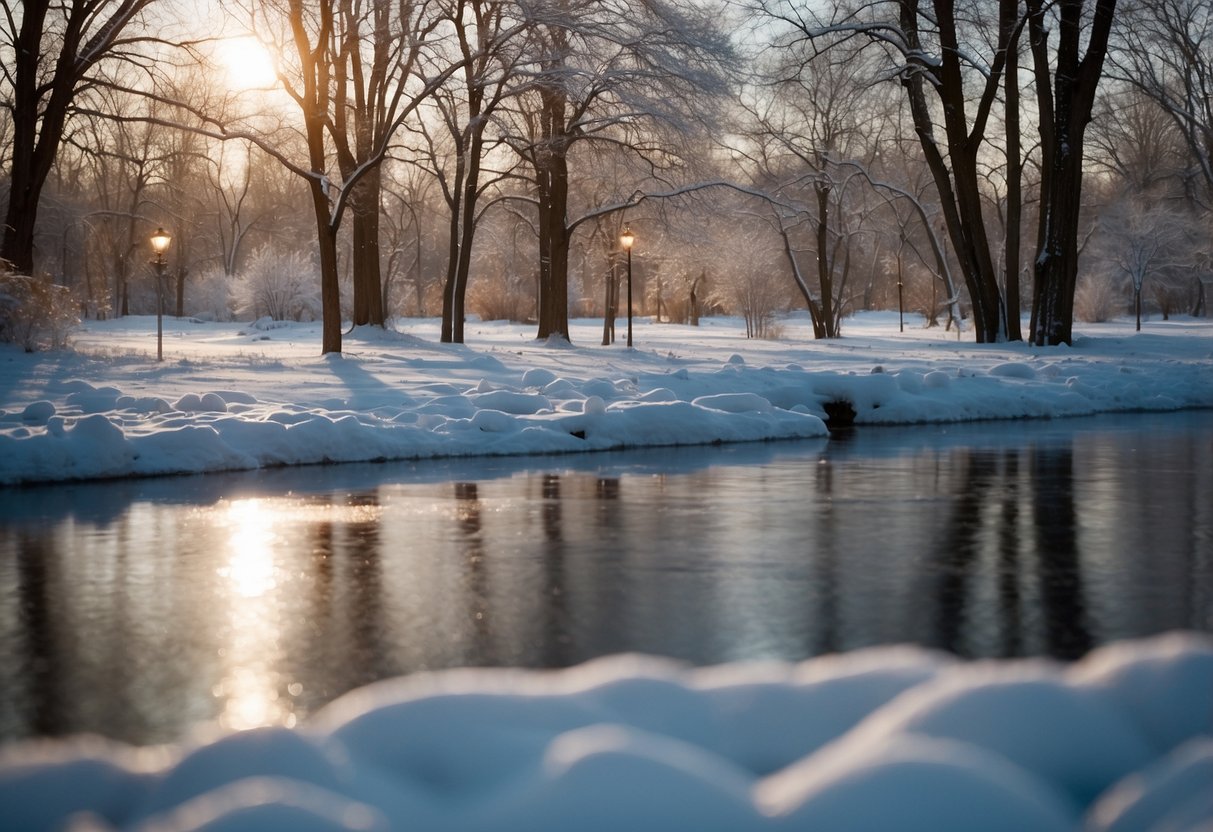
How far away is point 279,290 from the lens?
150 ft

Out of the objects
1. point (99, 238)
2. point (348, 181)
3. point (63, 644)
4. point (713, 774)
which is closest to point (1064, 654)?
point (713, 774)

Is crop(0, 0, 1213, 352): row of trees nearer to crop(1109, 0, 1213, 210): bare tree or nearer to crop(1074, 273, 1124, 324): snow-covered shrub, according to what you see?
crop(1109, 0, 1213, 210): bare tree

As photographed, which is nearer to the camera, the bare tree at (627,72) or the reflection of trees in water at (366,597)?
the reflection of trees in water at (366,597)

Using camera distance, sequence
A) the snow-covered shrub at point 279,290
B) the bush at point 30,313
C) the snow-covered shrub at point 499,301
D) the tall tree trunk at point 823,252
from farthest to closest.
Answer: the snow-covered shrub at point 499,301 < the snow-covered shrub at point 279,290 < the tall tree trunk at point 823,252 < the bush at point 30,313

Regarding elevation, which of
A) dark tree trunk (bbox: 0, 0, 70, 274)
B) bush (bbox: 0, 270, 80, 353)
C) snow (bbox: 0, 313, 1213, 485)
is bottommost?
snow (bbox: 0, 313, 1213, 485)

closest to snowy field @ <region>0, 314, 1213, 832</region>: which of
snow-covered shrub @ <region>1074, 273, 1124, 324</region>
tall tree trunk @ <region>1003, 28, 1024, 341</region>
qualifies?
tall tree trunk @ <region>1003, 28, 1024, 341</region>

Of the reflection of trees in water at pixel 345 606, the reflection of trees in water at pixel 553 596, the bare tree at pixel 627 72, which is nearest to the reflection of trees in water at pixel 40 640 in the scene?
the reflection of trees in water at pixel 345 606

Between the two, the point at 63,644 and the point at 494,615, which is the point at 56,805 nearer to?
the point at 63,644

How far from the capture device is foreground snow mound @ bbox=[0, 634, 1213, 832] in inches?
100

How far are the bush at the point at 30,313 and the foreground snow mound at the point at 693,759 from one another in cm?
1645

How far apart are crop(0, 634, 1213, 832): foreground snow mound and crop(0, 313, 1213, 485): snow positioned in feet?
23.9

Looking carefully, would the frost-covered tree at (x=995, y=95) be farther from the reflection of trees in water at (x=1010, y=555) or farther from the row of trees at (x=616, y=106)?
the reflection of trees in water at (x=1010, y=555)

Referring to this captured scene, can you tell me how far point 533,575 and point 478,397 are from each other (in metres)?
8.45

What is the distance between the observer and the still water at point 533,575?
3990mm
